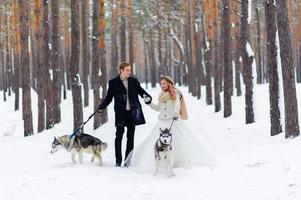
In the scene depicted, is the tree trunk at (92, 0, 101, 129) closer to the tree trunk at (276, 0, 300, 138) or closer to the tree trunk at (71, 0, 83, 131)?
the tree trunk at (71, 0, 83, 131)

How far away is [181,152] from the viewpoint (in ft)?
28.4

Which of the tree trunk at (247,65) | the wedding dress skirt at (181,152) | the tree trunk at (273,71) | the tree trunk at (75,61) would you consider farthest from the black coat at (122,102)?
the tree trunk at (247,65)

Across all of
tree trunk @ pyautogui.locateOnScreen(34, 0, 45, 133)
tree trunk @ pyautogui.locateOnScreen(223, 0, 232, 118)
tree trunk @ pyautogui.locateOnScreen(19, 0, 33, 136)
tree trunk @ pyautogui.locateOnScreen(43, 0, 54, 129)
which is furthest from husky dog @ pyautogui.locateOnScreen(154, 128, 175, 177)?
tree trunk @ pyautogui.locateOnScreen(43, 0, 54, 129)

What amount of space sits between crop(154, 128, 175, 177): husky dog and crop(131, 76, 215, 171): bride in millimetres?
527

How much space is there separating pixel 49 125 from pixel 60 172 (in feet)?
33.6

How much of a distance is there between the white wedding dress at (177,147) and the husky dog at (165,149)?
527mm

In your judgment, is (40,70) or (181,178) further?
(40,70)

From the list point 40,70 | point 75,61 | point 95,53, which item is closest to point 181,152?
point 75,61

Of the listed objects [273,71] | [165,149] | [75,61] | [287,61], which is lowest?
[165,149]

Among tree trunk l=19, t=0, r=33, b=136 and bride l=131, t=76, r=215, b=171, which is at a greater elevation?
tree trunk l=19, t=0, r=33, b=136

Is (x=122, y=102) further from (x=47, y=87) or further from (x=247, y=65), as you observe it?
(x=47, y=87)

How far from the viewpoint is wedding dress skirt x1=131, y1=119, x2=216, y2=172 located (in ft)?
28.3

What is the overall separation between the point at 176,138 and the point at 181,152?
292 millimetres

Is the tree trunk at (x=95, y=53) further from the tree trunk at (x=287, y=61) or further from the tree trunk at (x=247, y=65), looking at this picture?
the tree trunk at (x=287, y=61)
